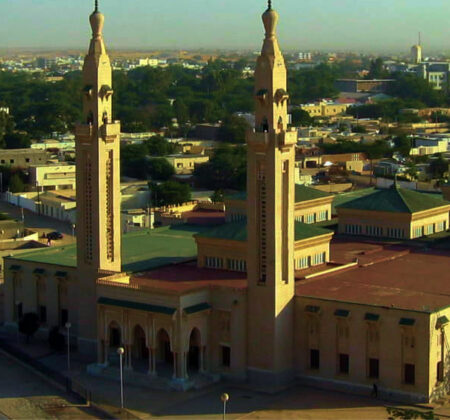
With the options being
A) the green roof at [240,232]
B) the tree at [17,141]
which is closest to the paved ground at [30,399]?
the green roof at [240,232]

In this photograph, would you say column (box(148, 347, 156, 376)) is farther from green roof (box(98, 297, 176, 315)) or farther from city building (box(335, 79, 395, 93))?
city building (box(335, 79, 395, 93))

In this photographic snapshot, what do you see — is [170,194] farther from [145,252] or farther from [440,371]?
[440,371]

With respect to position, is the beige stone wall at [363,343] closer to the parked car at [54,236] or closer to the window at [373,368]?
the window at [373,368]

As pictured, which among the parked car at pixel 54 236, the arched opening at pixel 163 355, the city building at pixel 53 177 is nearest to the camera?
the arched opening at pixel 163 355

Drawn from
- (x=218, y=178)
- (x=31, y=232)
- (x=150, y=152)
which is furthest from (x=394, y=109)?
(x=31, y=232)

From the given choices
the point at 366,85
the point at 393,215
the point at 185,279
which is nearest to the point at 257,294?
the point at 185,279

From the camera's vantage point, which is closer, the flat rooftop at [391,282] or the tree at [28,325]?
the flat rooftop at [391,282]

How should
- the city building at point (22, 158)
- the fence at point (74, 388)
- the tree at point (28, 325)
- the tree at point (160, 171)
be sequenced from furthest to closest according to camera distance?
the city building at point (22, 158) < the tree at point (160, 171) < the tree at point (28, 325) < the fence at point (74, 388)
